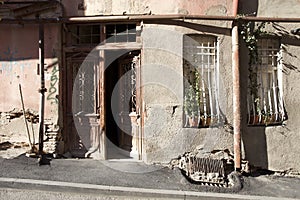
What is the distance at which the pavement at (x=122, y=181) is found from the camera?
202 inches

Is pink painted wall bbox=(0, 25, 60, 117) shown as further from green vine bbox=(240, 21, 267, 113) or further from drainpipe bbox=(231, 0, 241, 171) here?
green vine bbox=(240, 21, 267, 113)

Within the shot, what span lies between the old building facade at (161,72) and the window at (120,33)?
2 cm

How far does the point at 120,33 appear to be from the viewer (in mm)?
6816

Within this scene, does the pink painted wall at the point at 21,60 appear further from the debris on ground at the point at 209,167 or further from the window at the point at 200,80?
the debris on ground at the point at 209,167

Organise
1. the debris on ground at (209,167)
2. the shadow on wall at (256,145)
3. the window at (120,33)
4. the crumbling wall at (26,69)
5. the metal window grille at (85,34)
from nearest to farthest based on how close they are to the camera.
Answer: the debris on ground at (209,167)
the shadow on wall at (256,145)
the crumbling wall at (26,69)
the window at (120,33)
the metal window grille at (85,34)

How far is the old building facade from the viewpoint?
641cm

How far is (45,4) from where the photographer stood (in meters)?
6.56

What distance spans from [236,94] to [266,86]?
38.0 inches

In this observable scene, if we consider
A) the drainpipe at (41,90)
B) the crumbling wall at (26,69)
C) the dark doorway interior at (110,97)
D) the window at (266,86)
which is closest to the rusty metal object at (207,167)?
the window at (266,86)

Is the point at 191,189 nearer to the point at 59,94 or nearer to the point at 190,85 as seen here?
the point at 190,85

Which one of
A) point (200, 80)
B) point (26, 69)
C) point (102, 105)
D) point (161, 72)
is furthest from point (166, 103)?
point (26, 69)

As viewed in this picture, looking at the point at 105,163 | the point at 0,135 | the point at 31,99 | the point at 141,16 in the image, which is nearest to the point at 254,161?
the point at 105,163

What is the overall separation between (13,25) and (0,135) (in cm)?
244

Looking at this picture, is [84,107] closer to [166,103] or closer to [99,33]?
[99,33]
